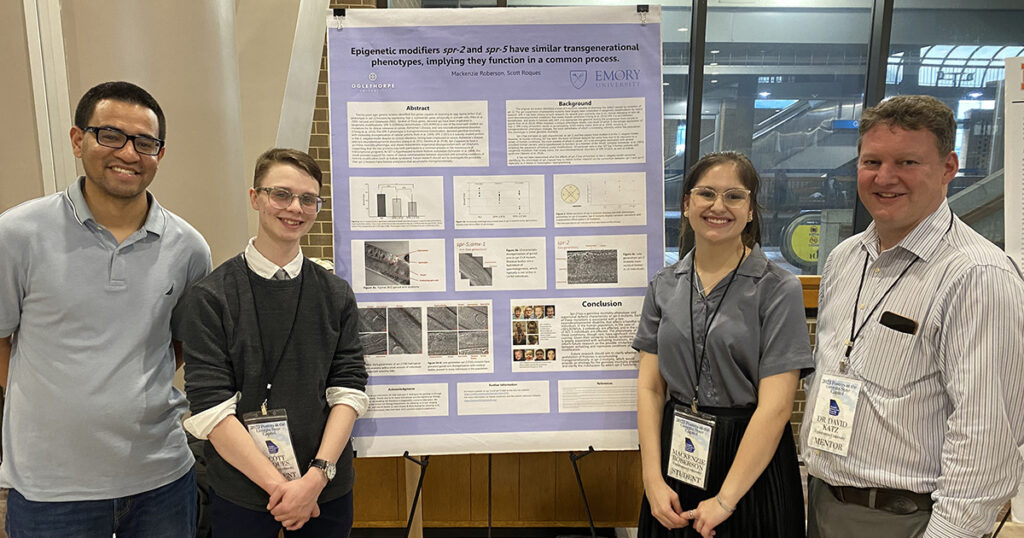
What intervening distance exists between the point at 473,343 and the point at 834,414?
111 centimetres

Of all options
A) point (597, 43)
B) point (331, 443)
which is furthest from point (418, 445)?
point (597, 43)

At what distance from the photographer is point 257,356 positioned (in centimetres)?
142

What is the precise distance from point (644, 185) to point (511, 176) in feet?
1.57

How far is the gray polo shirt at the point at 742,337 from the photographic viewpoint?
148 centimetres

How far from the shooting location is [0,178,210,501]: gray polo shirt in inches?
52.4

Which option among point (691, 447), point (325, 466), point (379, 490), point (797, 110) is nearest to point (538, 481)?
point (379, 490)

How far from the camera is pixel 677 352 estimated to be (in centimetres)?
156

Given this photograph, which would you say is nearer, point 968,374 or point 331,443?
point 968,374

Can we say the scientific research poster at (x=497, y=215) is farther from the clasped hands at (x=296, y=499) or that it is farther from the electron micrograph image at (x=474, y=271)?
the clasped hands at (x=296, y=499)

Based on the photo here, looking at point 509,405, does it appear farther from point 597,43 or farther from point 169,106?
point 169,106

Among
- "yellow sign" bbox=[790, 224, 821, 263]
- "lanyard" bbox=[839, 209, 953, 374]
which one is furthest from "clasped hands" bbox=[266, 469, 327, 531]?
"yellow sign" bbox=[790, 224, 821, 263]

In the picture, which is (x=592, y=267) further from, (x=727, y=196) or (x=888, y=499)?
(x=888, y=499)

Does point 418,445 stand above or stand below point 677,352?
below

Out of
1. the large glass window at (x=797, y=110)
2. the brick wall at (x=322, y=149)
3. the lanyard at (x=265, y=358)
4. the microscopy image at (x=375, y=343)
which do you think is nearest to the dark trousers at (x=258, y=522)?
the lanyard at (x=265, y=358)
